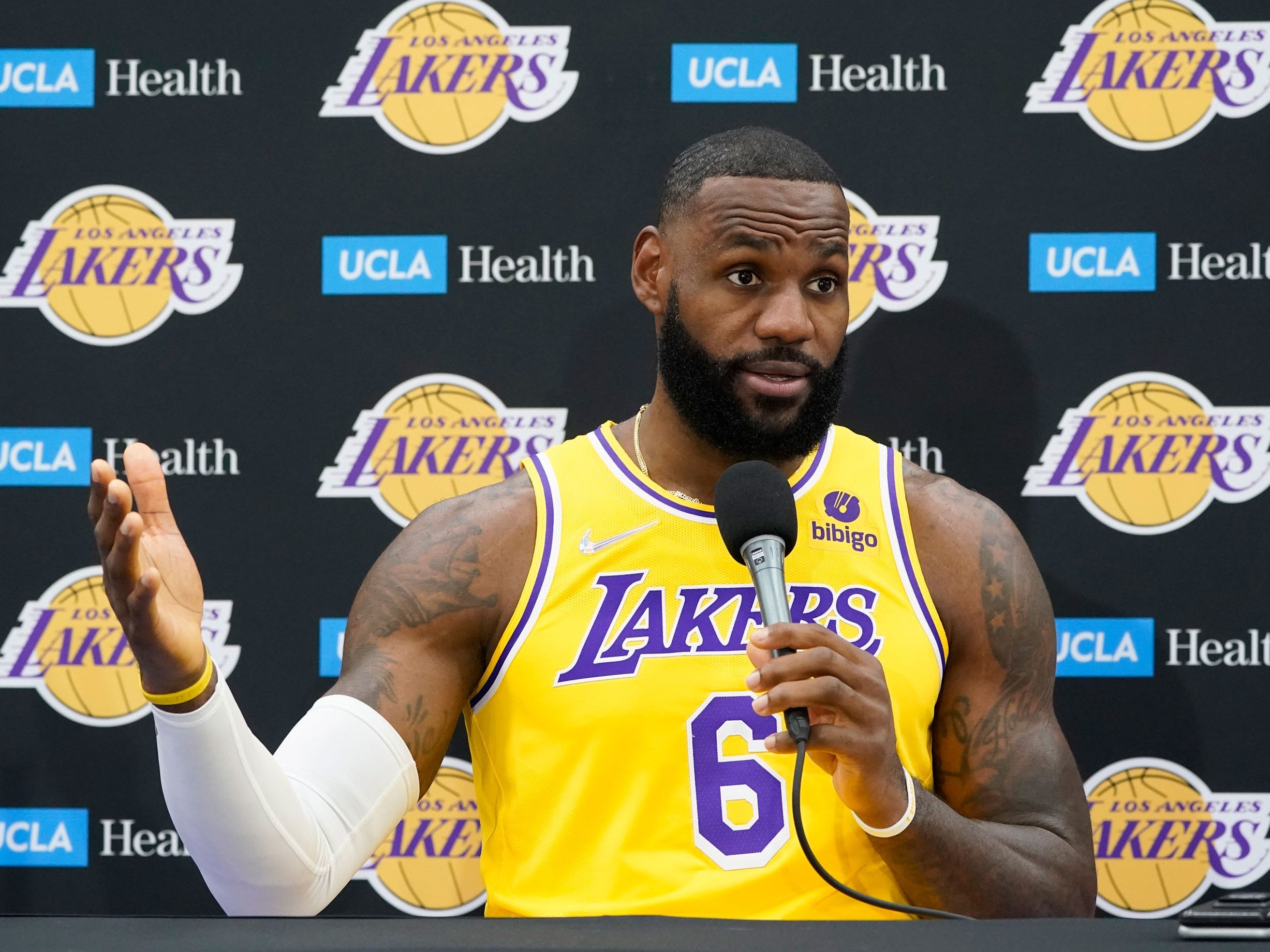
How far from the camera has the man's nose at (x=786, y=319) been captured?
4.86 feet

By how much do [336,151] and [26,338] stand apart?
0.58m

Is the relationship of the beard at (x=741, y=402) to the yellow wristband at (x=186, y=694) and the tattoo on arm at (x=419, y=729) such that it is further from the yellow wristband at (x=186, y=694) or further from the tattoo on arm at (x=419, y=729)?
the yellow wristband at (x=186, y=694)

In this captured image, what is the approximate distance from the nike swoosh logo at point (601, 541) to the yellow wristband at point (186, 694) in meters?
0.52

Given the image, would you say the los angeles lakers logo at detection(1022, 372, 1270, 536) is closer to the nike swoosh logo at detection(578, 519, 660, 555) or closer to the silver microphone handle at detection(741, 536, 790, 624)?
the nike swoosh logo at detection(578, 519, 660, 555)

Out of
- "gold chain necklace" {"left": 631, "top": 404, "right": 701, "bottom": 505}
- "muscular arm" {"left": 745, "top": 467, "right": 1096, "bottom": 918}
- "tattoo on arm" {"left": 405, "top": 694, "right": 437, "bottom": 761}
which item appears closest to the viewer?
"muscular arm" {"left": 745, "top": 467, "right": 1096, "bottom": 918}

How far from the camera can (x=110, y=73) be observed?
6.66ft

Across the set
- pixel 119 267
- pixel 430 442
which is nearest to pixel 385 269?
pixel 430 442

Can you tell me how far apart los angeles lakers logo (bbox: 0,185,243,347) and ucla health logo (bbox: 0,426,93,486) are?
156mm

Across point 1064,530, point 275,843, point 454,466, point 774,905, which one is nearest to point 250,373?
point 454,466

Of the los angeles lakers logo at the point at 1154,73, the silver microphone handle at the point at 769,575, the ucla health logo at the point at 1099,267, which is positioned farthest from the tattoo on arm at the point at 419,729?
the los angeles lakers logo at the point at 1154,73

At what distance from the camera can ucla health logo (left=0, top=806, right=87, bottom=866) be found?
2.04 meters

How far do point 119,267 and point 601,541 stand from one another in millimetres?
1015

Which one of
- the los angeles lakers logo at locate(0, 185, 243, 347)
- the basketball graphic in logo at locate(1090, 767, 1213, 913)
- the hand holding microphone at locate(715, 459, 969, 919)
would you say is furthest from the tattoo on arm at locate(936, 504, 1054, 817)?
the los angeles lakers logo at locate(0, 185, 243, 347)

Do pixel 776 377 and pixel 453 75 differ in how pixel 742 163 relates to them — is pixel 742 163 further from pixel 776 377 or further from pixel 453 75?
pixel 453 75
